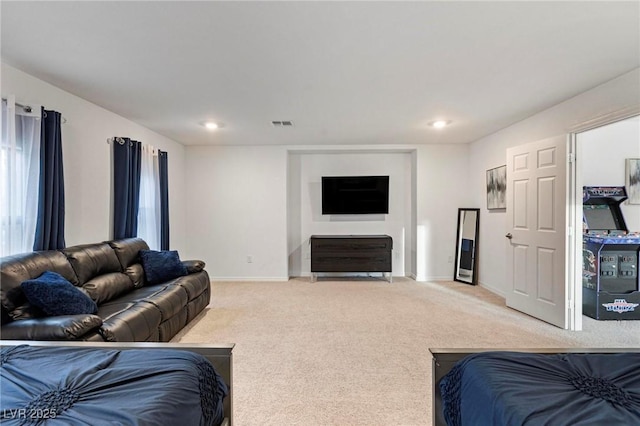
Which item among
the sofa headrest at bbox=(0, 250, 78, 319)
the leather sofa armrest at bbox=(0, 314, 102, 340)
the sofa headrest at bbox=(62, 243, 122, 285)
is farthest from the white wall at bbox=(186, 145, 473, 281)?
the leather sofa armrest at bbox=(0, 314, 102, 340)

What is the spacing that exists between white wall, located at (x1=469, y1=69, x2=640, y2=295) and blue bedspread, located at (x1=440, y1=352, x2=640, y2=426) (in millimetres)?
2385

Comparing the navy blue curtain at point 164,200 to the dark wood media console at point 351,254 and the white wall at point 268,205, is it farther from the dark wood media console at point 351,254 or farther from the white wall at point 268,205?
the dark wood media console at point 351,254

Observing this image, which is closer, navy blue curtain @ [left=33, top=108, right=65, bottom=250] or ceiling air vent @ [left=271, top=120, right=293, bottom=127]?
navy blue curtain @ [left=33, top=108, right=65, bottom=250]

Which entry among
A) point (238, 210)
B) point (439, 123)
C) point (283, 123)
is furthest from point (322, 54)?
point (238, 210)

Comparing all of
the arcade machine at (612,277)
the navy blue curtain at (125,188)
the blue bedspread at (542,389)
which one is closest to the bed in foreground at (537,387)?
the blue bedspread at (542,389)

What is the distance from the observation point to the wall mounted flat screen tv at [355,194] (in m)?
5.64

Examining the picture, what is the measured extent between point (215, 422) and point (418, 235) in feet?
15.5

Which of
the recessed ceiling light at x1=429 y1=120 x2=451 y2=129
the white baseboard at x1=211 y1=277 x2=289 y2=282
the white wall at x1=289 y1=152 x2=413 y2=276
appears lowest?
the white baseboard at x1=211 y1=277 x2=289 y2=282

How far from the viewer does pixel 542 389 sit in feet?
3.66

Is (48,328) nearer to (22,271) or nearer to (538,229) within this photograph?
(22,271)

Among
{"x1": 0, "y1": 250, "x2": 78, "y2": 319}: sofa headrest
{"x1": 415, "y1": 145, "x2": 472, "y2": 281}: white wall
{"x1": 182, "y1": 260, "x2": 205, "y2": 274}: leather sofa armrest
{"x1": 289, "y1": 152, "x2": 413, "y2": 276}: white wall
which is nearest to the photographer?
{"x1": 0, "y1": 250, "x2": 78, "y2": 319}: sofa headrest

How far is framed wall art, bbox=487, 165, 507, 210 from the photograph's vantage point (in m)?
4.48

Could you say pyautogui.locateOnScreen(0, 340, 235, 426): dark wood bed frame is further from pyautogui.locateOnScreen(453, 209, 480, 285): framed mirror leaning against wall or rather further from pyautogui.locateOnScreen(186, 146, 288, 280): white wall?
pyautogui.locateOnScreen(453, 209, 480, 285): framed mirror leaning against wall

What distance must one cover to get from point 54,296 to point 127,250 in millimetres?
1336
